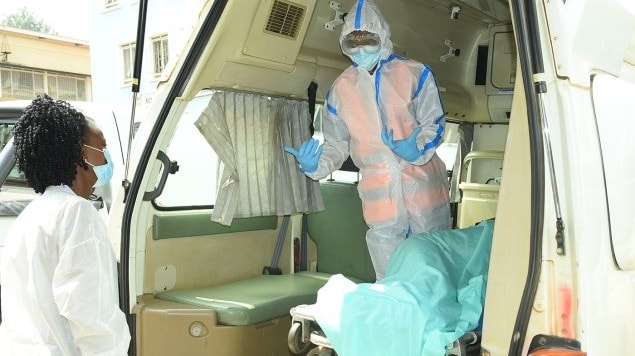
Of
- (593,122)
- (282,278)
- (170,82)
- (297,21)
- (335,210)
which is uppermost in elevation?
(297,21)

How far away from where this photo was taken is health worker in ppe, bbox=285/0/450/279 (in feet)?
10.4

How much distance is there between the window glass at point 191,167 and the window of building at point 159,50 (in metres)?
12.0

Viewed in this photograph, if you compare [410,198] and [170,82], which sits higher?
[170,82]

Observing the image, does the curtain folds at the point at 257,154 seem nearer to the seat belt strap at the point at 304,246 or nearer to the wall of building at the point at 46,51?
the seat belt strap at the point at 304,246

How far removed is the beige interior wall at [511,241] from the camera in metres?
1.80

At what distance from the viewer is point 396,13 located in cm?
398

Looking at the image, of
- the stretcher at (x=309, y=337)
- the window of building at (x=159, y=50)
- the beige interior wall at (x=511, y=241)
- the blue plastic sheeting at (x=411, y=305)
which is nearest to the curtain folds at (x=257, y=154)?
the stretcher at (x=309, y=337)

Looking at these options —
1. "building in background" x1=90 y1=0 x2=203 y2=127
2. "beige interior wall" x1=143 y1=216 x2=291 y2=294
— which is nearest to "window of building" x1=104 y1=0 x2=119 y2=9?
"building in background" x1=90 y1=0 x2=203 y2=127

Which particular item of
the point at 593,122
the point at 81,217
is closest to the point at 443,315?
the point at 593,122

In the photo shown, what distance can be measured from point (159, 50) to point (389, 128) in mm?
13119

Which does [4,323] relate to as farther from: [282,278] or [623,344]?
[623,344]

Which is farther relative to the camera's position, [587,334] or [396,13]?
[396,13]

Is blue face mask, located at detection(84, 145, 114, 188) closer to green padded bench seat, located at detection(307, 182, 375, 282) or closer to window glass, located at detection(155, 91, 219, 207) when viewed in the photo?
window glass, located at detection(155, 91, 219, 207)

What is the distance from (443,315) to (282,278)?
1680mm
